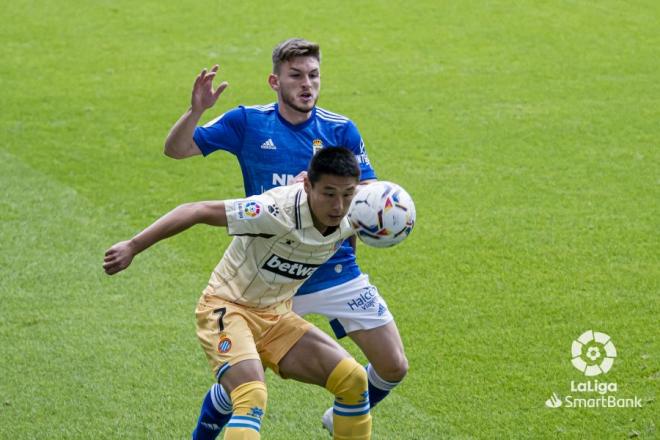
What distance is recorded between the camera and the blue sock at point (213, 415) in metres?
6.20

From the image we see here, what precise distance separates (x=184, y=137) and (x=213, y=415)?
1.64 m

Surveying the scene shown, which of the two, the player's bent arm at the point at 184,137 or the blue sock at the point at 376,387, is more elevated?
the player's bent arm at the point at 184,137

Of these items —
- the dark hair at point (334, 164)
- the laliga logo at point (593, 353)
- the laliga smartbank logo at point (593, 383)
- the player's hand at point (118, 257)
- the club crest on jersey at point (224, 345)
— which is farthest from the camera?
the laliga logo at point (593, 353)

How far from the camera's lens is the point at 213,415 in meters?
6.23

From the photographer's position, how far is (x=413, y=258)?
30.7 feet

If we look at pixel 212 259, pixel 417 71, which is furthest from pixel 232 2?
pixel 212 259

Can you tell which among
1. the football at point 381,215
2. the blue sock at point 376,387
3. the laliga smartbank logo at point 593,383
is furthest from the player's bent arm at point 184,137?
the laliga smartbank logo at point 593,383

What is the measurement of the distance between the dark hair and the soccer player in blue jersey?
893 millimetres

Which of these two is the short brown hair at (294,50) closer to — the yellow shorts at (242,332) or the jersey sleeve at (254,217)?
the jersey sleeve at (254,217)

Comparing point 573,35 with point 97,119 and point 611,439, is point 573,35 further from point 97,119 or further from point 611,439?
point 611,439

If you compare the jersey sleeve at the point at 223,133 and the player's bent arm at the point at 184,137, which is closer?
the player's bent arm at the point at 184,137

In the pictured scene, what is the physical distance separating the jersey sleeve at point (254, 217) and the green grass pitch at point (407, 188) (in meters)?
1.57

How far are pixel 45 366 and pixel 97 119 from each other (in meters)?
6.08

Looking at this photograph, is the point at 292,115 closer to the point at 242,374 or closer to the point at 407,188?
the point at 242,374
